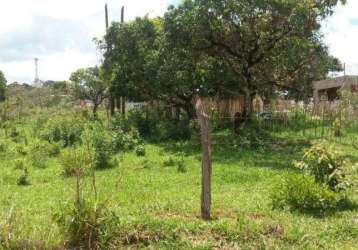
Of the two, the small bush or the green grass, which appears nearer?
the green grass

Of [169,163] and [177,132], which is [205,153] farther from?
[177,132]

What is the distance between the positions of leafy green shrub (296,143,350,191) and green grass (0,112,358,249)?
57 cm

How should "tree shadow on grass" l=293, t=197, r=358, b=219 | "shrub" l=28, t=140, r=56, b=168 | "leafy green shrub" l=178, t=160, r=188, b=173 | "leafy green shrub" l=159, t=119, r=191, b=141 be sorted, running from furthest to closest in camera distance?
"leafy green shrub" l=159, t=119, r=191, b=141
"shrub" l=28, t=140, r=56, b=168
"leafy green shrub" l=178, t=160, r=188, b=173
"tree shadow on grass" l=293, t=197, r=358, b=219

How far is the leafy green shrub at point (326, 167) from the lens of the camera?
8.76 metres

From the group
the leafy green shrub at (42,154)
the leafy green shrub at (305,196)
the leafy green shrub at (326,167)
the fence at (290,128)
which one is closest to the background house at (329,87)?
the fence at (290,128)

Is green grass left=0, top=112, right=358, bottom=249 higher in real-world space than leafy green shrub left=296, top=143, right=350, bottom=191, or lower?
lower

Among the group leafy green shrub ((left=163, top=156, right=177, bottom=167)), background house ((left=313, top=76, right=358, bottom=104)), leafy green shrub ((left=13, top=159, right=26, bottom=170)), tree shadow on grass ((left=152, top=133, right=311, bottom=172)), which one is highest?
background house ((left=313, top=76, right=358, bottom=104))

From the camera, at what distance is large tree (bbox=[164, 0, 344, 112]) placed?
18109 mm

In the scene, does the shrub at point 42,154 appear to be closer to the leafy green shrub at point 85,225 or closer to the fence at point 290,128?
the fence at point 290,128

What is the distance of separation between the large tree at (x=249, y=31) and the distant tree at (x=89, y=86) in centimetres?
2104

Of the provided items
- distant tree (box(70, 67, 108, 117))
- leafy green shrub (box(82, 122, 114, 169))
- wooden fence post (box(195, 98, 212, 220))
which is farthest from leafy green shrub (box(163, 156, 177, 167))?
distant tree (box(70, 67, 108, 117))

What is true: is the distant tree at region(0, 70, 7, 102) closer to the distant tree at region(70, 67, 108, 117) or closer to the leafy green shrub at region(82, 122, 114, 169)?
the distant tree at region(70, 67, 108, 117)

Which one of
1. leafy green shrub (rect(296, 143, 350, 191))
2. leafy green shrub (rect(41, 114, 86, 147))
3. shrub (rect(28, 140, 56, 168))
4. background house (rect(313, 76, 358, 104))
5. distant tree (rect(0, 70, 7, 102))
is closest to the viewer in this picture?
leafy green shrub (rect(296, 143, 350, 191))

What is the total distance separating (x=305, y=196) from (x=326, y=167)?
0.75 m
